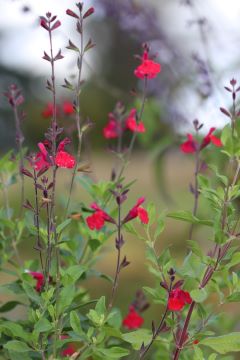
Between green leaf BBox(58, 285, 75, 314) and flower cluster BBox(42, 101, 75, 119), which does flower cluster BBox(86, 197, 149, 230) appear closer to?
green leaf BBox(58, 285, 75, 314)

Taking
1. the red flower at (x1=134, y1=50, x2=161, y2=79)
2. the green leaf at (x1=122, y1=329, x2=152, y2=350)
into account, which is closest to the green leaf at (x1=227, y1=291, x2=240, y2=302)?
the green leaf at (x1=122, y1=329, x2=152, y2=350)

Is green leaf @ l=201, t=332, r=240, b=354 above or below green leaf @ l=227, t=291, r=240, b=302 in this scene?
below

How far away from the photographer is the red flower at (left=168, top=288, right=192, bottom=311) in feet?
4.43

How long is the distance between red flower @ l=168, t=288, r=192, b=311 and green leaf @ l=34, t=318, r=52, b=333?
0.24m

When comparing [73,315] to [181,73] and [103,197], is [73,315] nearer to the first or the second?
[103,197]

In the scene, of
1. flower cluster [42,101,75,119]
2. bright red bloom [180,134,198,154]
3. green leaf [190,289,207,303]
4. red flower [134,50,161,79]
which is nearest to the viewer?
green leaf [190,289,207,303]

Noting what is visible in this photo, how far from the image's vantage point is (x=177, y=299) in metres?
1.36

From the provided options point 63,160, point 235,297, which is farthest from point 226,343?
point 63,160

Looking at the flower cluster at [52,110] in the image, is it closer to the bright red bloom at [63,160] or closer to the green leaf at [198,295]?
the bright red bloom at [63,160]

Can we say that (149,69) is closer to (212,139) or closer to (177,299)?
(212,139)

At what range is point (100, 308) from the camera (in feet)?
4.56

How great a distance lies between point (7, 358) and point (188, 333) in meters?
0.42

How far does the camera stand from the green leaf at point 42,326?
1.33 metres

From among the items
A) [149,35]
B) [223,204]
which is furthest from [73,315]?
[149,35]
